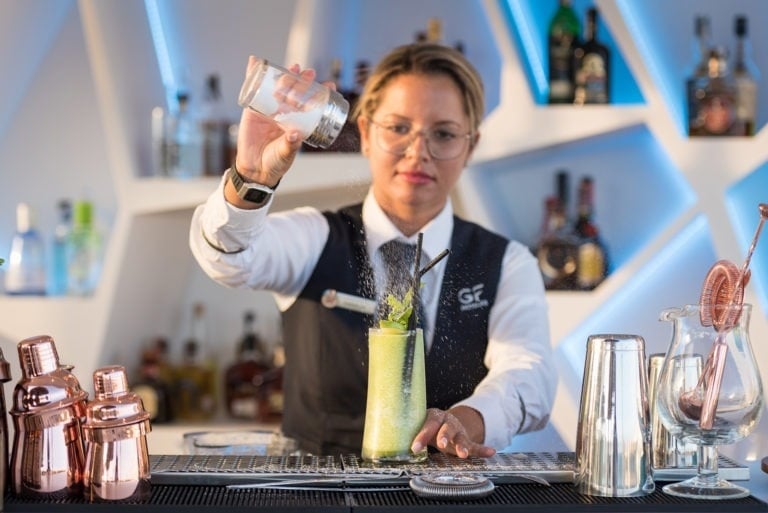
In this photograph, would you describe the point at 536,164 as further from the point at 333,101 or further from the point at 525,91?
the point at 333,101

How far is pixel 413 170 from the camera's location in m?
1.73

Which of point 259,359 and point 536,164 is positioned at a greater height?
point 536,164

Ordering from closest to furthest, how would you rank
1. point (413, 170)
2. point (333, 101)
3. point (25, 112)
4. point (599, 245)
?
point (333, 101) < point (413, 170) < point (599, 245) < point (25, 112)

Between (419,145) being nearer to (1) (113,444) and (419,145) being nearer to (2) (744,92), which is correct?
(1) (113,444)

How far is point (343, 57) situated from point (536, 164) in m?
0.58

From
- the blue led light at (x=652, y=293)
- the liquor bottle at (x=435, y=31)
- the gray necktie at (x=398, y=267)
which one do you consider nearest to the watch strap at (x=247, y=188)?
the gray necktie at (x=398, y=267)

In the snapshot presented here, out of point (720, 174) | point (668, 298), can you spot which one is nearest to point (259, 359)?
point (668, 298)

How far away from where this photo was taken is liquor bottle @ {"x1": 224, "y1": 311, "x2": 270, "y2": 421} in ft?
9.22

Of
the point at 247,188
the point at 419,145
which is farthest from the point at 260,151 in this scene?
the point at 419,145

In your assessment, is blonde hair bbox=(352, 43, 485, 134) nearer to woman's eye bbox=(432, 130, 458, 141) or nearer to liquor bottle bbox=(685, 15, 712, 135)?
woman's eye bbox=(432, 130, 458, 141)

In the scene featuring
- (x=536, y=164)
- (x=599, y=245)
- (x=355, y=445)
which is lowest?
(x=355, y=445)

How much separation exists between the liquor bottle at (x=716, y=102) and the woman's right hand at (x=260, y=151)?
144 centimetres

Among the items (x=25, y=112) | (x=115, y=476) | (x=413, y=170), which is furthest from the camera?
(x=25, y=112)

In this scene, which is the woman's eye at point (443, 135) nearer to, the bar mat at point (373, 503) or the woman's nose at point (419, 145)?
the woman's nose at point (419, 145)
